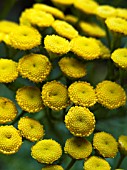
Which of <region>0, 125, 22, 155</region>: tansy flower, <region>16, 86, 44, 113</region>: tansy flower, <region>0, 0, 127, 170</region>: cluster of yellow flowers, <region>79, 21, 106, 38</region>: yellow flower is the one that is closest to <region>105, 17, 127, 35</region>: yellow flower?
<region>0, 0, 127, 170</region>: cluster of yellow flowers

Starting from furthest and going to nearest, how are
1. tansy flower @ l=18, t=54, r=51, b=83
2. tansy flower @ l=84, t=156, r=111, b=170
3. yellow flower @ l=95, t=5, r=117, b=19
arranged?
yellow flower @ l=95, t=5, r=117, b=19 < tansy flower @ l=18, t=54, r=51, b=83 < tansy flower @ l=84, t=156, r=111, b=170

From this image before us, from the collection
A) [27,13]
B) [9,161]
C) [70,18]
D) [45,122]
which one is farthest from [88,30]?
[9,161]

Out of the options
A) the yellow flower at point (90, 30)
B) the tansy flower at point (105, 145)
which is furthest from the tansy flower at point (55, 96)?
the yellow flower at point (90, 30)

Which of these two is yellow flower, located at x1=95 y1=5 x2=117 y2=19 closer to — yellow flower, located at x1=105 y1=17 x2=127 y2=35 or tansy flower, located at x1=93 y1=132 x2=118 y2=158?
yellow flower, located at x1=105 y1=17 x2=127 y2=35

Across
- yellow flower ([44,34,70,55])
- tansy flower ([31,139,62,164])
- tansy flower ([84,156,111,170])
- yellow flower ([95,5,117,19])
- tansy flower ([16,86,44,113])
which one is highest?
yellow flower ([95,5,117,19])

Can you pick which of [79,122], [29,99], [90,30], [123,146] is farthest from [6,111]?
[90,30]

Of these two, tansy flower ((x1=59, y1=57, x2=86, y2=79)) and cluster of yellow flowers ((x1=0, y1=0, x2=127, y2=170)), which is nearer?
cluster of yellow flowers ((x1=0, y1=0, x2=127, y2=170))
